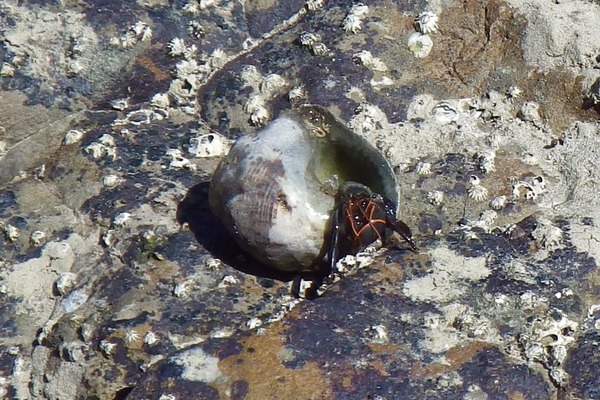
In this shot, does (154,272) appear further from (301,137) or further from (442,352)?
(442,352)

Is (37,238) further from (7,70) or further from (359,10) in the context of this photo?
(359,10)

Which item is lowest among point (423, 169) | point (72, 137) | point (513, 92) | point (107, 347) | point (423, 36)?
point (107, 347)

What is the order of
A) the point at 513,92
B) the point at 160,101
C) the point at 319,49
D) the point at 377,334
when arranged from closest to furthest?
1. the point at 377,334
2. the point at 513,92
3. the point at 319,49
4. the point at 160,101

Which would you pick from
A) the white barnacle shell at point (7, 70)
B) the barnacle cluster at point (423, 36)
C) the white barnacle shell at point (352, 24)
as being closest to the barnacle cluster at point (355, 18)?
the white barnacle shell at point (352, 24)

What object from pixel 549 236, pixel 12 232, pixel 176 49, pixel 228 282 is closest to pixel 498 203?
pixel 549 236

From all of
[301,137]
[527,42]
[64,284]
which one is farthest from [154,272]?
[527,42]

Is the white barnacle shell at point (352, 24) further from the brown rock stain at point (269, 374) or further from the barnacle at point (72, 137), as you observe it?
the brown rock stain at point (269, 374)
